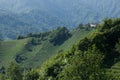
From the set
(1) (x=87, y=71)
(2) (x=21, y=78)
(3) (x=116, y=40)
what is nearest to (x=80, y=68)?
(1) (x=87, y=71)

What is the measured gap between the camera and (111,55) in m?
120

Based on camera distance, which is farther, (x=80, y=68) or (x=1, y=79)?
(x=1, y=79)

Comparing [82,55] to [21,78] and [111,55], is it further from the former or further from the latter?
[21,78]

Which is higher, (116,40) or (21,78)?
(116,40)

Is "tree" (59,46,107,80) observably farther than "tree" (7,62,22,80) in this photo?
No

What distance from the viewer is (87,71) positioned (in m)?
62.6

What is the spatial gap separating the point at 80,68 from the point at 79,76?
1453 mm

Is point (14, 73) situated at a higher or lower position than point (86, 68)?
higher

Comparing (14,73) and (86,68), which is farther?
(14,73)

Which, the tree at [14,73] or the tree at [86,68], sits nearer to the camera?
the tree at [86,68]

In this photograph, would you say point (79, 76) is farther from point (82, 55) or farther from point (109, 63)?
point (109, 63)

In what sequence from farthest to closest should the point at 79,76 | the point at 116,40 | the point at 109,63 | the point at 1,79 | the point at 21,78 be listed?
1. the point at 1,79
2. the point at 21,78
3. the point at 116,40
4. the point at 109,63
5. the point at 79,76

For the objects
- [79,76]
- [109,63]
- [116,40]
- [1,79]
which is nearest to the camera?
[79,76]

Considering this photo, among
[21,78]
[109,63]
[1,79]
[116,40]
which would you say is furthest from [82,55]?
[1,79]
